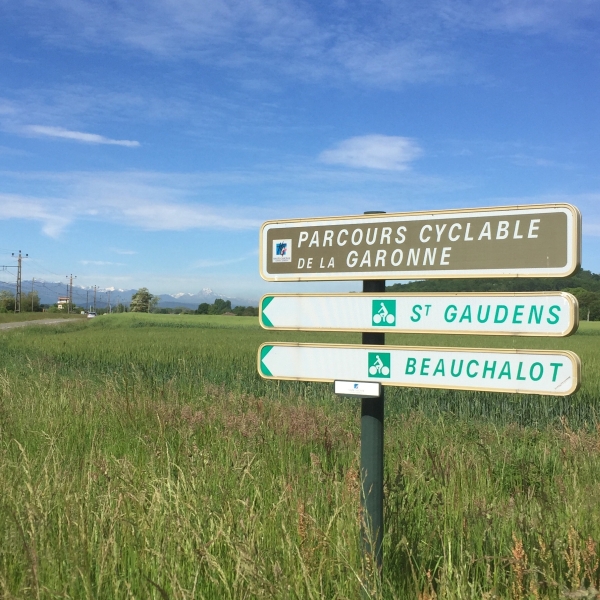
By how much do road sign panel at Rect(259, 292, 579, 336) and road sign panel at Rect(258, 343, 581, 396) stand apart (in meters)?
0.10

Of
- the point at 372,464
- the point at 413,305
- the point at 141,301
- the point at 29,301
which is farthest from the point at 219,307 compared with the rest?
the point at 413,305

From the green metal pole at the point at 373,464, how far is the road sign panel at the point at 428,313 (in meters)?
0.13

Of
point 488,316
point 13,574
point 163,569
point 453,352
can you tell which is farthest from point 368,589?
point 13,574

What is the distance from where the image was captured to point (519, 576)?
7.61 ft

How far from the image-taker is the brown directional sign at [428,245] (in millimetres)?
2498

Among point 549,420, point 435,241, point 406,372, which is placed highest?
point 435,241

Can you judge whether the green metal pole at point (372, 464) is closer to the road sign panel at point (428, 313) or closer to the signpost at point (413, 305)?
the signpost at point (413, 305)

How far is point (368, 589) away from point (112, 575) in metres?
1.08

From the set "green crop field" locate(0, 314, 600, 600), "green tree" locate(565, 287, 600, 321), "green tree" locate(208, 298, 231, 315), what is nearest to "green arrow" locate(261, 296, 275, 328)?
"green crop field" locate(0, 314, 600, 600)

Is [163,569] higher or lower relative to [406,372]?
lower

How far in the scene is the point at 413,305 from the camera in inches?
106

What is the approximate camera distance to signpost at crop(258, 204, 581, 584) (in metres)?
2.46

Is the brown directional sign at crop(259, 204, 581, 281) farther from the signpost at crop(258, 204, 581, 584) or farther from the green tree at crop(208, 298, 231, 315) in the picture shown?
the green tree at crop(208, 298, 231, 315)

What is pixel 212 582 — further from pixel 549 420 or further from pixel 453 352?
pixel 549 420
